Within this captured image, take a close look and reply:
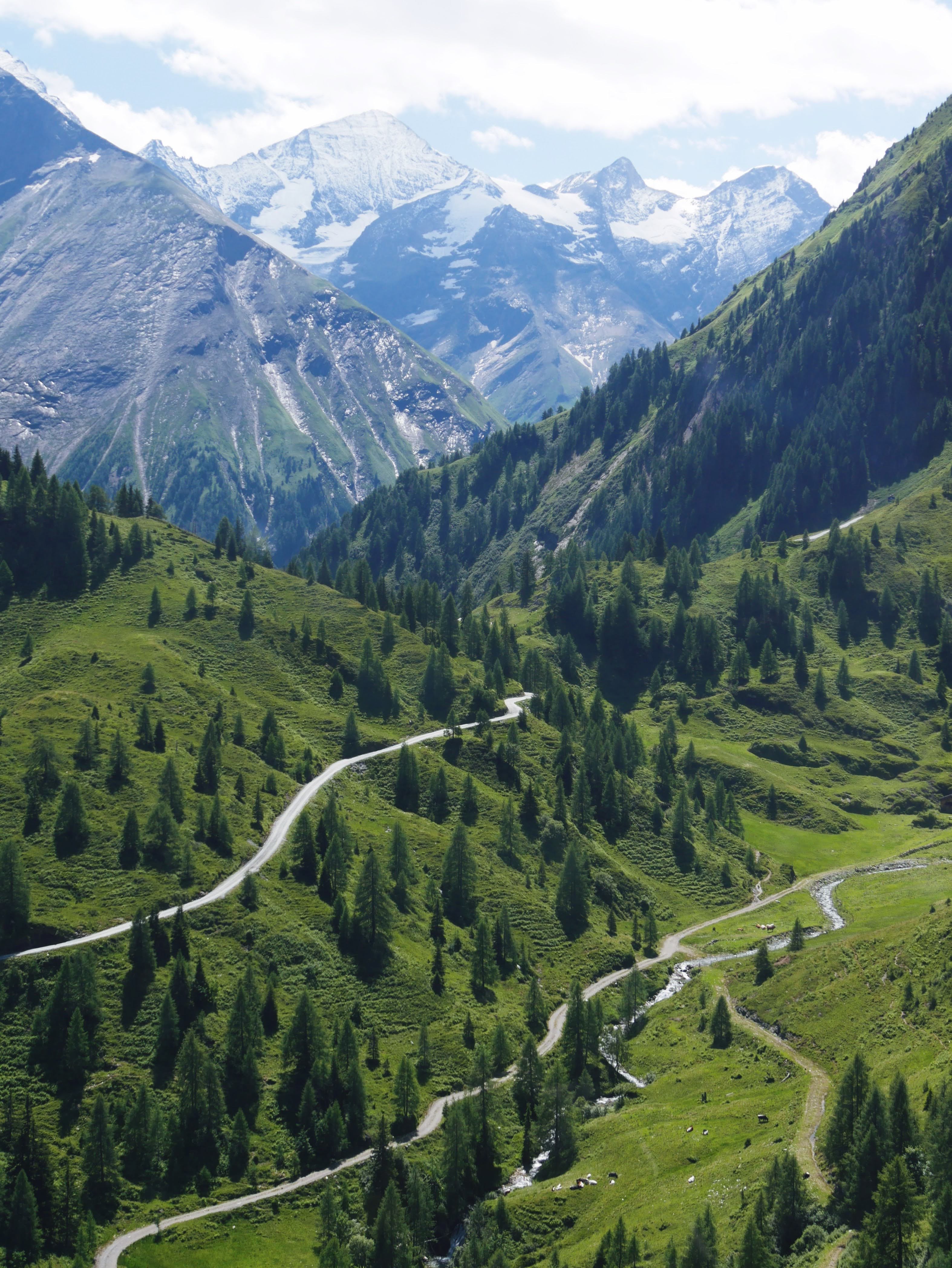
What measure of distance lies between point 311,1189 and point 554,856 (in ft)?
282

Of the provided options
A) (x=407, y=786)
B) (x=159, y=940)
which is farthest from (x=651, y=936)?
(x=159, y=940)

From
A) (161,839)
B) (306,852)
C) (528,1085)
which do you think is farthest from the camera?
(306,852)

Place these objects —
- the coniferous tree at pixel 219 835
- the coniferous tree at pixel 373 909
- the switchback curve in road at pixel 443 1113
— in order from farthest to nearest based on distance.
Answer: the coniferous tree at pixel 219 835, the coniferous tree at pixel 373 909, the switchback curve in road at pixel 443 1113

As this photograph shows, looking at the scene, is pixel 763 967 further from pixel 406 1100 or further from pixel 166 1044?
pixel 166 1044

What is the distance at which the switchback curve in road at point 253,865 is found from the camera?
123 meters

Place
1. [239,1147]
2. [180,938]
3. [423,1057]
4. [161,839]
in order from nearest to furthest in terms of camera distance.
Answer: [239,1147] < [423,1057] < [180,938] < [161,839]

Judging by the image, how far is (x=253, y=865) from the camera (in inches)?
5906

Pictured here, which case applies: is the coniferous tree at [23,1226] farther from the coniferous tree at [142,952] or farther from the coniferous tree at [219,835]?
the coniferous tree at [219,835]

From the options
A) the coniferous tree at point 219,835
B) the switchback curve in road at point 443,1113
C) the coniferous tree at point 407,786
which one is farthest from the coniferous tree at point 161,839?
the coniferous tree at point 407,786

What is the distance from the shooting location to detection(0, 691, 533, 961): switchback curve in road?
122938 mm

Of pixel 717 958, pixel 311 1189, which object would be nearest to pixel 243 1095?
pixel 311 1189

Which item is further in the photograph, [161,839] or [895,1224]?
[161,839]

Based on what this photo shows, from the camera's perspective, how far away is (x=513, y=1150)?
11631cm

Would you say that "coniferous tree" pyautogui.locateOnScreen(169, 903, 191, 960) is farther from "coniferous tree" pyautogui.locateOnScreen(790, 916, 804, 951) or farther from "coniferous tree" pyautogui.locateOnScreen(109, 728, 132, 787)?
"coniferous tree" pyautogui.locateOnScreen(790, 916, 804, 951)
